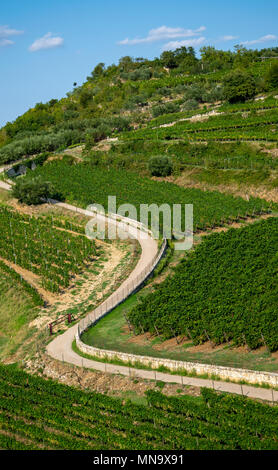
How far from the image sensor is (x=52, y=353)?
33.7 meters

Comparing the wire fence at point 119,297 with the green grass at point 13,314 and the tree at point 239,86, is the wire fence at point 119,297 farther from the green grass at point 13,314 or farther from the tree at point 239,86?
the tree at point 239,86

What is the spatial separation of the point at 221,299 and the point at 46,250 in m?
21.4

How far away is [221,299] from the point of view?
3531 centimetres

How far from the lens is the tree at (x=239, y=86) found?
94.7m

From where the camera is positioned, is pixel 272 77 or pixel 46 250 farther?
pixel 272 77

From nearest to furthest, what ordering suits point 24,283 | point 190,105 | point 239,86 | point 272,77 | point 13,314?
1. point 13,314
2. point 24,283
3. point 239,86
4. point 272,77
5. point 190,105

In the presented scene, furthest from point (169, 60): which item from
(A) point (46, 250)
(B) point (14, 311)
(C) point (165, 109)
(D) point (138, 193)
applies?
(B) point (14, 311)

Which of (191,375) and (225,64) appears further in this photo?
(225,64)

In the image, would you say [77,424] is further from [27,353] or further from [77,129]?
[77,129]

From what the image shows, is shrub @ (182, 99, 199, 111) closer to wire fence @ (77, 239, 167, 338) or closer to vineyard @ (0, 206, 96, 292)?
vineyard @ (0, 206, 96, 292)

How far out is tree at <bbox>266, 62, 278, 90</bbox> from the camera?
9531cm

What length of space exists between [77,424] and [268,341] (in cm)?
1129

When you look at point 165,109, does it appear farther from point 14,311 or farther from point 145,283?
point 14,311
